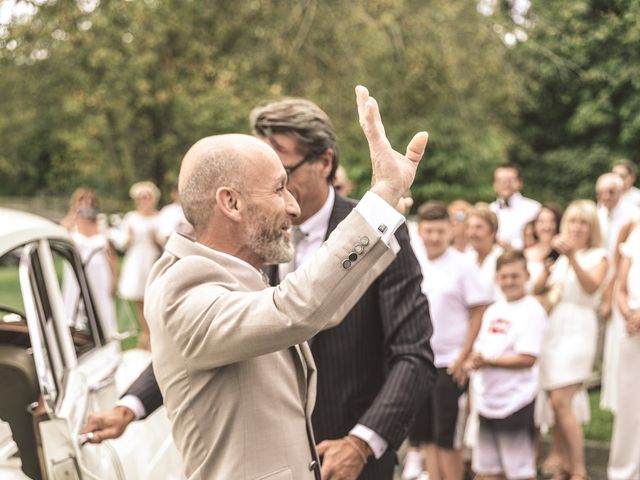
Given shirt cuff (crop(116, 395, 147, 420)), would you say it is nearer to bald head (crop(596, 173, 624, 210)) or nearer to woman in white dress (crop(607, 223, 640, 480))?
woman in white dress (crop(607, 223, 640, 480))

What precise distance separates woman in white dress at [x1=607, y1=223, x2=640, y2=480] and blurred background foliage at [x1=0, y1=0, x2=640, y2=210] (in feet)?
7.92

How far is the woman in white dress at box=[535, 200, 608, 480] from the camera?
19.4 ft

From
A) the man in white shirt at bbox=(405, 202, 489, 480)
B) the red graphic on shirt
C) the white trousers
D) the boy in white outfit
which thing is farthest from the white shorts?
the white trousers

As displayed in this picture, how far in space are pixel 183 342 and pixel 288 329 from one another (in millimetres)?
256

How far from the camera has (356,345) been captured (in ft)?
9.34

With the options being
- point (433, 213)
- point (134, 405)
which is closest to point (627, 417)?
point (433, 213)

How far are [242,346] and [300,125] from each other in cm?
126

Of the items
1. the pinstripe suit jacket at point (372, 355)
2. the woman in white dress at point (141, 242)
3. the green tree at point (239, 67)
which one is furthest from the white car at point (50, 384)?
the woman in white dress at point (141, 242)

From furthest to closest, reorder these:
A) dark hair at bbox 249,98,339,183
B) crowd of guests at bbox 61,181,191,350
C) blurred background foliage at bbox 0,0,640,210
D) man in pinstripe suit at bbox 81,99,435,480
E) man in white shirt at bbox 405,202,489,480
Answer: blurred background foliage at bbox 0,0,640,210
crowd of guests at bbox 61,181,191,350
man in white shirt at bbox 405,202,489,480
dark hair at bbox 249,98,339,183
man in pinstripe suit at bbox 81,99,435,480

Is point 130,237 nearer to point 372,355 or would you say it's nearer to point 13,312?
point 13,312

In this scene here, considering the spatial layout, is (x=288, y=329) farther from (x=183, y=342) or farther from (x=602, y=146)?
(x=602, y=146)

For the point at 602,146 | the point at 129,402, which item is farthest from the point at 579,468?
the point at 602,146

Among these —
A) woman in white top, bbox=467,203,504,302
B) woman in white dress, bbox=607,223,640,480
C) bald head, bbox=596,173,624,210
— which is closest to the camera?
woman in white dress, bbox=607,223,640,480

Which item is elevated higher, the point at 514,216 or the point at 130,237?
the point at 130,237
